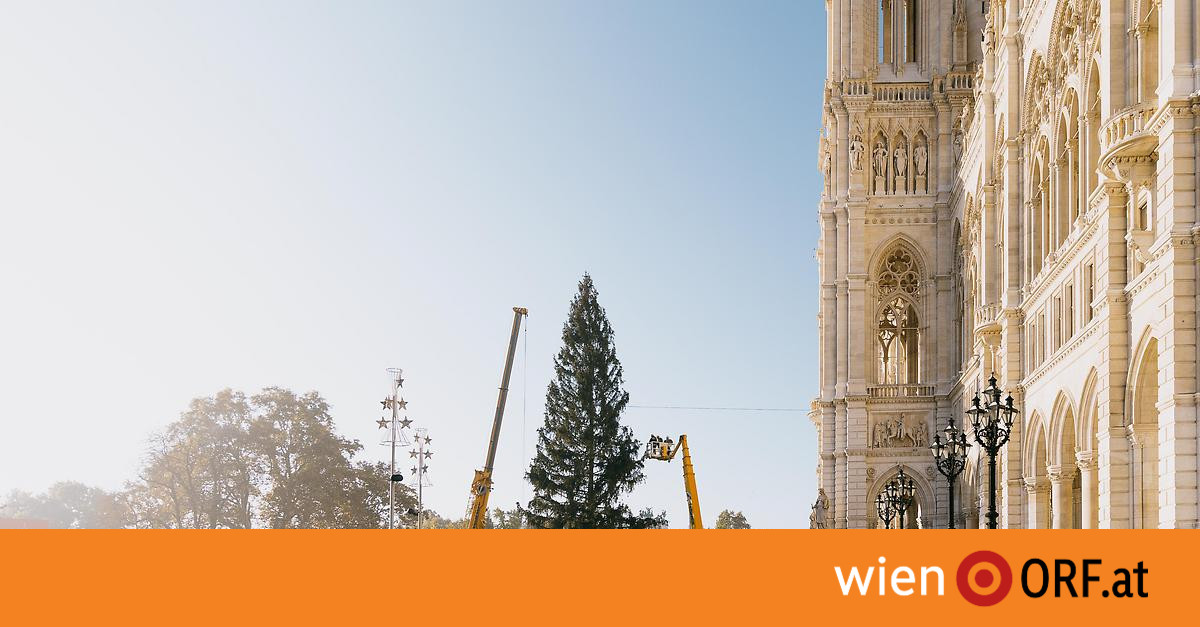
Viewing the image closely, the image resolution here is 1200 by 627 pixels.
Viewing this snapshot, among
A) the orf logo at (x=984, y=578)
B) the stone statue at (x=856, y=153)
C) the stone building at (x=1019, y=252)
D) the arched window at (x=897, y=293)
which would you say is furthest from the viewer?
the arched window at (x=897, y=293)

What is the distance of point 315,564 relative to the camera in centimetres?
1536

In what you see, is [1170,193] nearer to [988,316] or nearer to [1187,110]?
[1187,110]

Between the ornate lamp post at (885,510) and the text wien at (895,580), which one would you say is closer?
the text wien at (895,580)

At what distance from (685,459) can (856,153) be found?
16019mm

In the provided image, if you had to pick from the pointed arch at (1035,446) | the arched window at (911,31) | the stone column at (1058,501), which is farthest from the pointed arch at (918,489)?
the stone column at (1058,501)

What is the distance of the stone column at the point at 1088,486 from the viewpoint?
1481 inches

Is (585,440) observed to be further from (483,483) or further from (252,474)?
(252,474)

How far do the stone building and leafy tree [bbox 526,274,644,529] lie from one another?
9693 millimetres

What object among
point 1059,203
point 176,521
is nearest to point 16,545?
point 1059,203

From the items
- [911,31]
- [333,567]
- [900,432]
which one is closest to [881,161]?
[911,31]

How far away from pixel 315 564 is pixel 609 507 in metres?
56.5

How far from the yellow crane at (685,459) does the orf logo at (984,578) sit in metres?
54.4

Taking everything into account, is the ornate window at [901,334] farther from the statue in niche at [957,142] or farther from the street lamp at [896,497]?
the statue in niche at [957,142]

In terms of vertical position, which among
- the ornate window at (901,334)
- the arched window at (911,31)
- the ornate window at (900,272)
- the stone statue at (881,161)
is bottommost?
the ornate window at (901,334)
